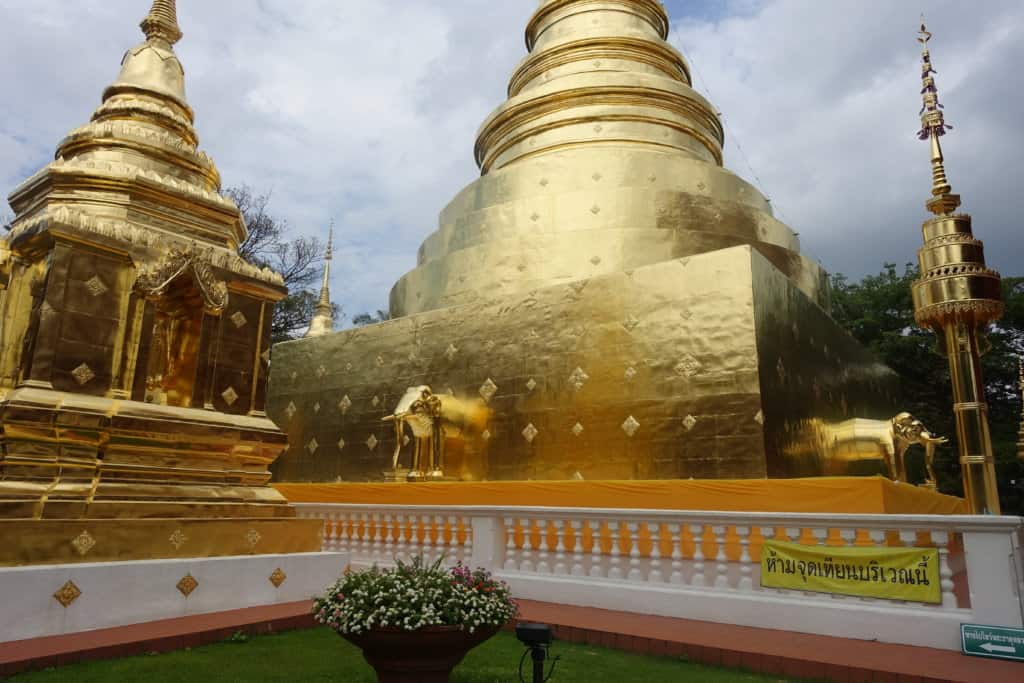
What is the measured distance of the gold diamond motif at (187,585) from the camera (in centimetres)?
534

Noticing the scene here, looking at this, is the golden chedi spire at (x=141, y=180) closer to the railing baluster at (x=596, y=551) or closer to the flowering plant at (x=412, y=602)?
the railing baluster at (x=596, y=551)

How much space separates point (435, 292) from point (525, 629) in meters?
10.0

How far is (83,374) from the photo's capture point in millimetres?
5840

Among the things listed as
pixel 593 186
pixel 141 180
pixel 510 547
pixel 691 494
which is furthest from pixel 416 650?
pixel 593 186

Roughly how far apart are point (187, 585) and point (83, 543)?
773 millimetres

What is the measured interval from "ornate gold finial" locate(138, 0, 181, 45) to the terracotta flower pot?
7.91m

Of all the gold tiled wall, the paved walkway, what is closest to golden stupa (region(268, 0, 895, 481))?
the gold tiled wall

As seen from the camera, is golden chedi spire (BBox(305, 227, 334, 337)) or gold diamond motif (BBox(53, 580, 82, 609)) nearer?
gold diamond motif (BBox(53, 580, 82, 609))

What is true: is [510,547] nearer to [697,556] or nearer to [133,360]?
[697,556]

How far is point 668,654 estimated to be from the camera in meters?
4.69

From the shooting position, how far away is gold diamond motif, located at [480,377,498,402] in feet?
34.9

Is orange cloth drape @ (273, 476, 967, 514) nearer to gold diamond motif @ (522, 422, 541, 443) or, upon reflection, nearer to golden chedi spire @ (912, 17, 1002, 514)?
golden chedi spire @ (912, 17, 1002, 514)

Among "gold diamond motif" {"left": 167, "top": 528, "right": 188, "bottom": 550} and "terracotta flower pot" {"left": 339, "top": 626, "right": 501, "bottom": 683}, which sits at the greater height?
"gold diamond motif" {"left": 167, "top": 528, "right": 188, "bottom": 550}

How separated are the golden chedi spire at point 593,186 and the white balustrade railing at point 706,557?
4.93 meters
